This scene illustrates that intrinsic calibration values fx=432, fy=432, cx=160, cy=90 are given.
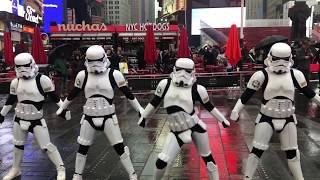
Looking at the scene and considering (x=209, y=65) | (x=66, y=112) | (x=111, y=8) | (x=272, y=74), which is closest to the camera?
(x=272, y=74)

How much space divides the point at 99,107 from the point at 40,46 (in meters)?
11.1

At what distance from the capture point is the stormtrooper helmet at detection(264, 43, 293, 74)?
5.81 metres

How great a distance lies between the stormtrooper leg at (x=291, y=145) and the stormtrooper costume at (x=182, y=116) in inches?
41.0

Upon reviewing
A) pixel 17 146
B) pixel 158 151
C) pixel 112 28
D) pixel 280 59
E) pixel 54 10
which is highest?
pixel 54 10

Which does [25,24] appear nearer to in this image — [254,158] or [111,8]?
[254,158]

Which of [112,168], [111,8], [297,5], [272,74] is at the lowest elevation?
[112,168]

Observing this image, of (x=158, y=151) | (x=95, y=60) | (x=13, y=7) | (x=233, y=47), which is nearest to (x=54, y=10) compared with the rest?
(x=13, y=7)

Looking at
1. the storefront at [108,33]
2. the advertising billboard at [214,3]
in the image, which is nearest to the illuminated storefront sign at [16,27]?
the storefront at [108,33]

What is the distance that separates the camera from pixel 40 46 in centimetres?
1644

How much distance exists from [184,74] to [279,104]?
1.36 meters

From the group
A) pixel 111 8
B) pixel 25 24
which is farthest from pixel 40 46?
pixel 111 8

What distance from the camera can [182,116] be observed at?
5707 mm

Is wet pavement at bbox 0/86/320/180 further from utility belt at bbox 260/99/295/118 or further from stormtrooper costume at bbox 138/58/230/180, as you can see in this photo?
utility belt at bbox 260/99/295/118

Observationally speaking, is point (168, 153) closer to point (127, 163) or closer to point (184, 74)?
point (127, 163)
